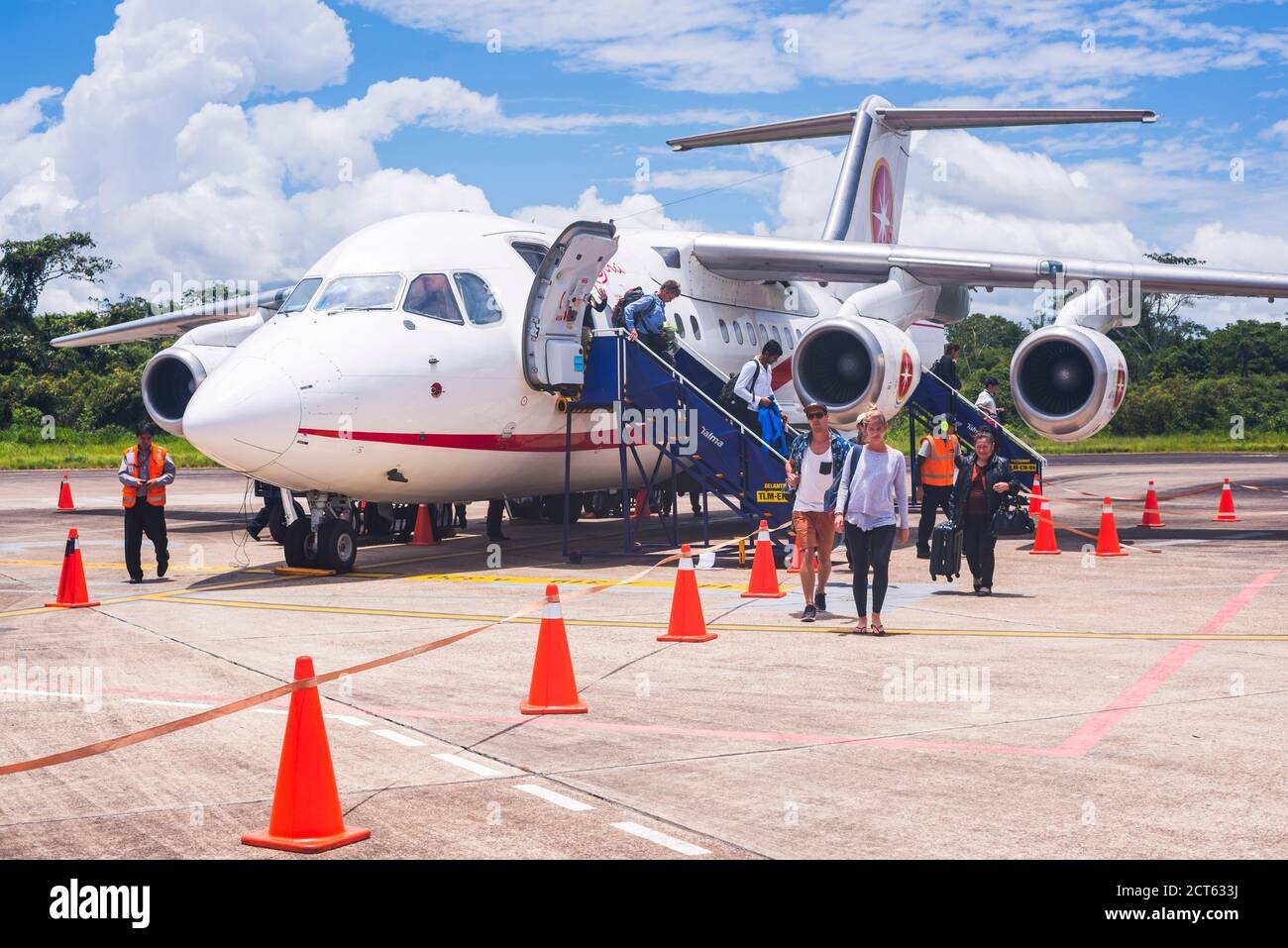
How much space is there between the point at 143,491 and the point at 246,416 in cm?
250

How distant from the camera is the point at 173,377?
876 inches

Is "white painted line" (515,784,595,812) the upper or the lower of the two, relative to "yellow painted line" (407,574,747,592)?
lower

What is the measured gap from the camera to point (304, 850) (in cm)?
577

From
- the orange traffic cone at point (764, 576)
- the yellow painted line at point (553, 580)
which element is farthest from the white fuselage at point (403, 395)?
the orange traffic cone at point (764, 576)

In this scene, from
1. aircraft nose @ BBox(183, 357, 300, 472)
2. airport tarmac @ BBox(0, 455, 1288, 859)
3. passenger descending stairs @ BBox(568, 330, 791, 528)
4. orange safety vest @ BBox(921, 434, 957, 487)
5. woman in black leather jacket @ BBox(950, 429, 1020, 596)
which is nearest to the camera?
airport tarmac @ BBox(0, 455, 1288, 859)

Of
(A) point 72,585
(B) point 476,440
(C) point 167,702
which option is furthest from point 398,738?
(B) point 476,440

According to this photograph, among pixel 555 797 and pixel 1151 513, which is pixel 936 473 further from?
pixel 555 797

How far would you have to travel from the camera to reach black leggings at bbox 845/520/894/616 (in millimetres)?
11484

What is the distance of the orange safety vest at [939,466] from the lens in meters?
16.8

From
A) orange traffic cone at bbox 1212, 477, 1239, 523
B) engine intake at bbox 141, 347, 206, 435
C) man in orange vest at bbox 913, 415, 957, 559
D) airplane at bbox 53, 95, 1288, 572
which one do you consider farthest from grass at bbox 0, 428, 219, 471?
man in orange vest at bbox 913, 415, 957, 559

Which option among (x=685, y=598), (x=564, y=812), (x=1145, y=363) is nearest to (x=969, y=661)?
(x=685, y=598)

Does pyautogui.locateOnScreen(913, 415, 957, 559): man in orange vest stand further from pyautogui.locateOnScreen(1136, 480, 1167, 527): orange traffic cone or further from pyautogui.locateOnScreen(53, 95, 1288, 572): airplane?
pyautogui.locateOnScreen(1136, 480, 1167, 527): orange traffic cone

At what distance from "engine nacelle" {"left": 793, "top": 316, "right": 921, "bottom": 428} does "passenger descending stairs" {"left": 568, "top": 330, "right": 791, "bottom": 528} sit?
1.85 metres
